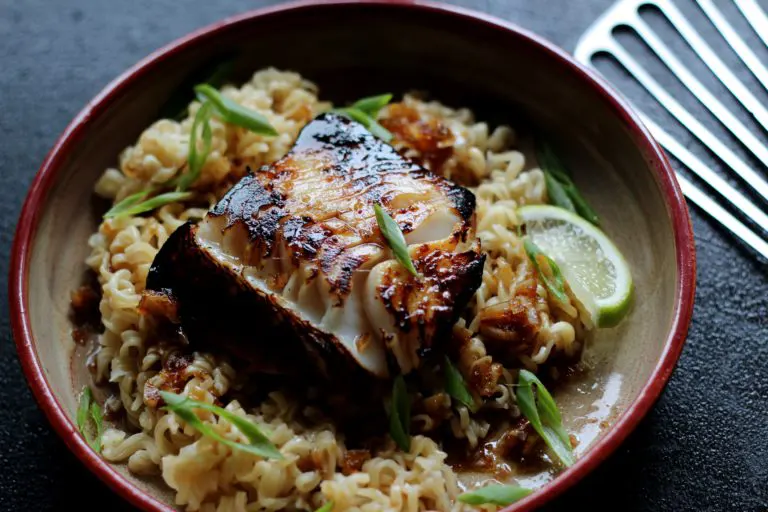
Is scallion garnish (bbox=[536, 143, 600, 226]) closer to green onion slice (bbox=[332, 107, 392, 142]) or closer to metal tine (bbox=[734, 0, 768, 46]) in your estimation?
green onion slice (bbox=[332, 107, 392, 142])

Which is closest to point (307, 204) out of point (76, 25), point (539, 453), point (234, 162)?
point (234, 162)

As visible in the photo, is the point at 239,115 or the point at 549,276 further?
the point at 239,115

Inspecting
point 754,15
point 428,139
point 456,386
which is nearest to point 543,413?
point 456,386

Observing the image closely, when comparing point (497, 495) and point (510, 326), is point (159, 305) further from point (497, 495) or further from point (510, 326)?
point (497, 495)

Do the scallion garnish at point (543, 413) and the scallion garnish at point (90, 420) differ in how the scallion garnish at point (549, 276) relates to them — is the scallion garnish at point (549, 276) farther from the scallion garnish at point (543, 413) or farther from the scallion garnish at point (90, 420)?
the scallion garnish at point (90, 420)

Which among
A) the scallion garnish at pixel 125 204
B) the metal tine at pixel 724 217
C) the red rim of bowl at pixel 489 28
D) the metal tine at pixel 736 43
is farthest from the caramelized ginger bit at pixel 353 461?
the metal tine at pixel 736 43

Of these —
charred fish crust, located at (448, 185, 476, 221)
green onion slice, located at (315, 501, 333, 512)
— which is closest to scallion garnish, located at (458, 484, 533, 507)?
green onion slice, located at (315, 501, 333, 512)
